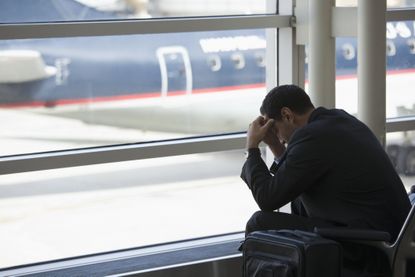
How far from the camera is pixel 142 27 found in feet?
17.1

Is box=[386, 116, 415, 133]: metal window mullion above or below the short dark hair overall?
below

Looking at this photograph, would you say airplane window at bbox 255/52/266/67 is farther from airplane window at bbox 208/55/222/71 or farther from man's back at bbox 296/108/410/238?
man's back at bbox 296/108/410/238

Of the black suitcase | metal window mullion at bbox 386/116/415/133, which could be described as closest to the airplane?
metal window mullion at bbox 386/116/415/133

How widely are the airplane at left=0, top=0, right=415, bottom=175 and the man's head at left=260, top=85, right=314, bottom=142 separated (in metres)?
1.51

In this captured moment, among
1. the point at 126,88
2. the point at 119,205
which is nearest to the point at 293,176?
the point at 126,88

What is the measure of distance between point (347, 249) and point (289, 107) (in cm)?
67

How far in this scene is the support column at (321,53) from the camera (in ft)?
17.6

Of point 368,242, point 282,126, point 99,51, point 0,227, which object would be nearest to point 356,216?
point 368,242

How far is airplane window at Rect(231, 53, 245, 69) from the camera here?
239 inches

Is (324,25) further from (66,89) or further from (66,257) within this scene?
(66,257)

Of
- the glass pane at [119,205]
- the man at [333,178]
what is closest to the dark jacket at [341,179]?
the man at [333,178]

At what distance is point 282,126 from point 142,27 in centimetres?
142

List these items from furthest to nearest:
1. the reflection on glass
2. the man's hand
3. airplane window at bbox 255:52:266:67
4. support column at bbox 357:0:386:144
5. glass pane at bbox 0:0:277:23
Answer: the reflection on glass < airplane window at bbox 255:52:266:67 < support column at bbox 357:0:386:144 < glass pane at bbox 0:0:277:23 < the man's hand

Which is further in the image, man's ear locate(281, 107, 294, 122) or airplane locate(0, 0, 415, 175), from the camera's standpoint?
airplane locate(0, 0, 415, 175)
